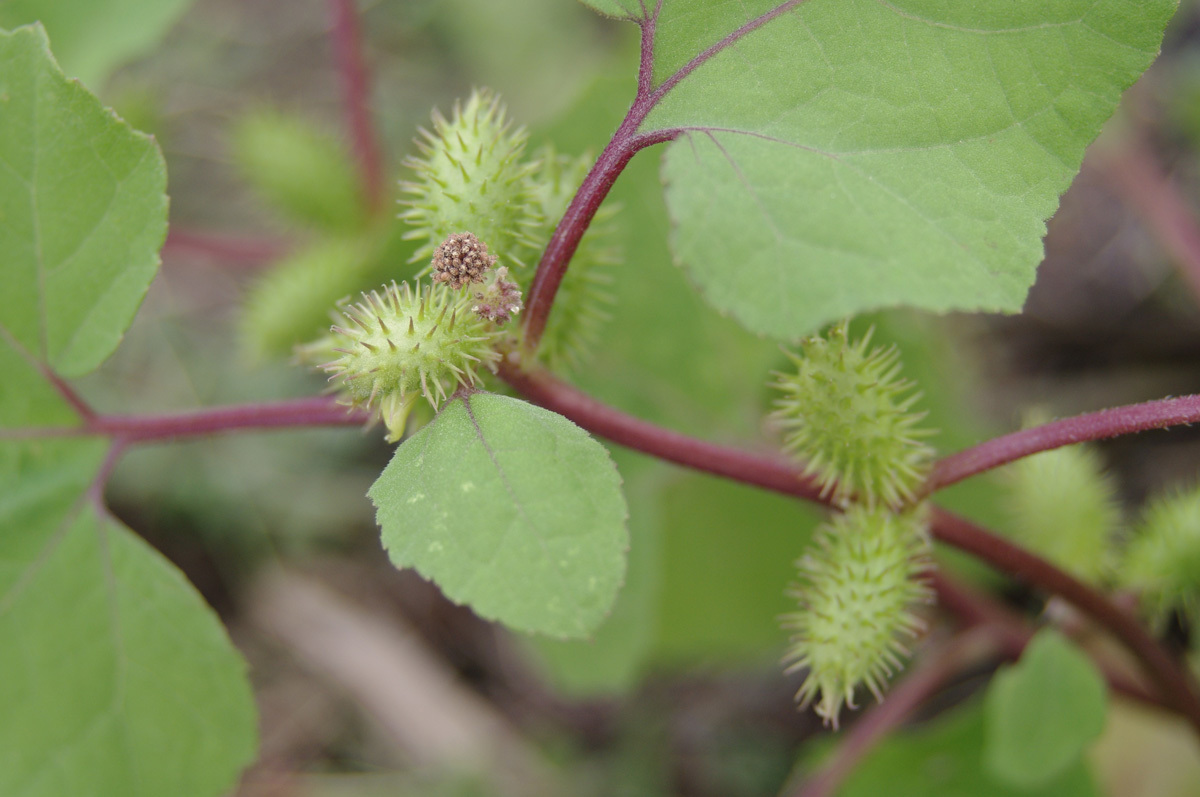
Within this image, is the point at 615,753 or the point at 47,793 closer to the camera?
the point at 47,793

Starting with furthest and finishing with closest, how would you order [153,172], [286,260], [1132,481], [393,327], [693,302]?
[1132,481], [286,260], [693,302], [153,172], [393,327]

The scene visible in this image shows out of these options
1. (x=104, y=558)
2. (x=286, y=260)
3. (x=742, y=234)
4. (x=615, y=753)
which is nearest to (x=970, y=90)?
(x=742, y=234)

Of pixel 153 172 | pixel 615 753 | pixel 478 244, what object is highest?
pixel 478 244

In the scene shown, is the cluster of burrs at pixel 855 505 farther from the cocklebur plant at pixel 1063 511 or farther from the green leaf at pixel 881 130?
the cocklebur plant at pixel 1063 511

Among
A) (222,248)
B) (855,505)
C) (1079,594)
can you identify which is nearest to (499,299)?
(855,505)

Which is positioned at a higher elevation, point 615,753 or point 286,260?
point 286,260

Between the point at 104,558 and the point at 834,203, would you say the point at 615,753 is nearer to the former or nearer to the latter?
the point at 104,558

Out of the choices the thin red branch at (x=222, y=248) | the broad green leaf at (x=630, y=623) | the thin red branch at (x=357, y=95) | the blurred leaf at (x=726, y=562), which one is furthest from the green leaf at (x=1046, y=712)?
the thin red branch at (x=222, y=248)
